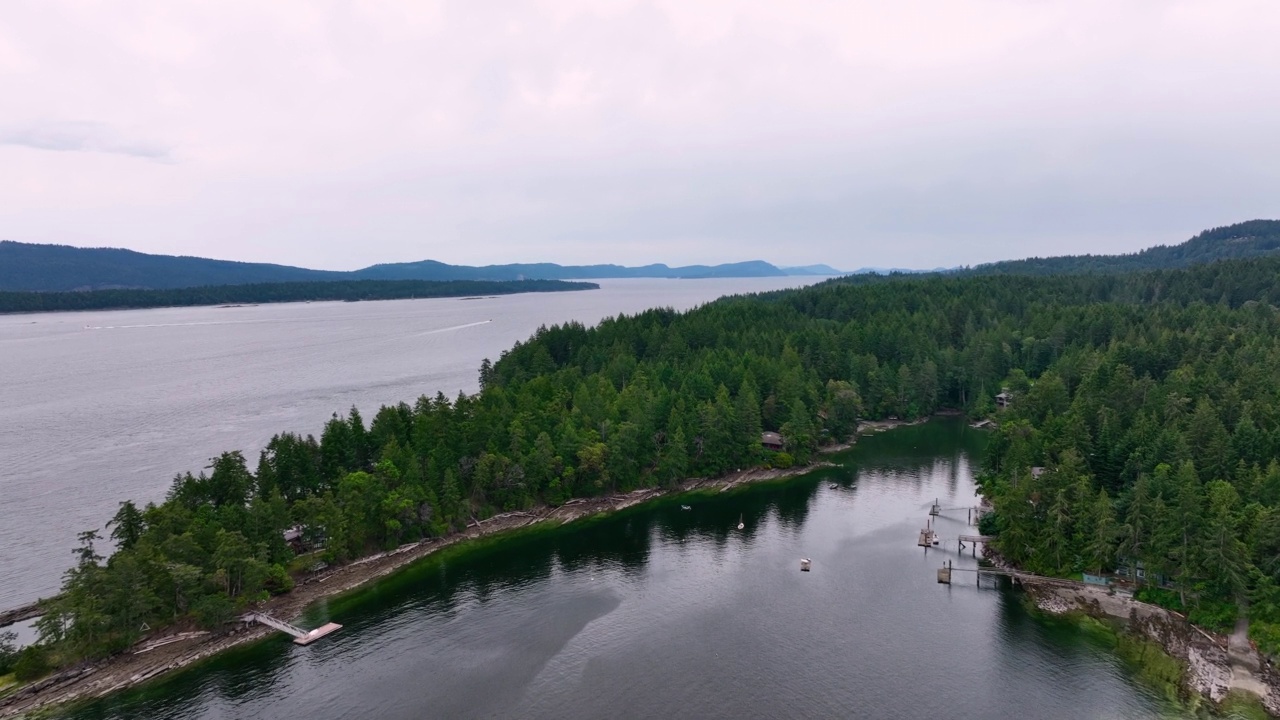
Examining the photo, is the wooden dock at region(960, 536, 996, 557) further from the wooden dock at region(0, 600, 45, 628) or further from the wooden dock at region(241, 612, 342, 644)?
the wooden dock at region(0, 600, 45, 628)

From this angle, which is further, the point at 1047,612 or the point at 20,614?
the point at 1047,612

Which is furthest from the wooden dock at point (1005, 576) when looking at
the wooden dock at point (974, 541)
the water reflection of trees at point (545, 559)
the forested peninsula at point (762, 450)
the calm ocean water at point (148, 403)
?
the calm ocean water at point (148, 403)

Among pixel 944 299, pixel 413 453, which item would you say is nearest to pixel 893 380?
pixel 944 299

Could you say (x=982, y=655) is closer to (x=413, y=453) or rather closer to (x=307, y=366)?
(x=413, y=453)

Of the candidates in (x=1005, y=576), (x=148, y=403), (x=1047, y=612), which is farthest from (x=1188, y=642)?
(x=148, y=403)

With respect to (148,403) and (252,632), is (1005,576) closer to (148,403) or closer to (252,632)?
(252,632)

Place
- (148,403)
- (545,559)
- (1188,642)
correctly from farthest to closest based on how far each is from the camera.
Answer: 1. (148,403)
2. (545,559)
3. (1188,642)

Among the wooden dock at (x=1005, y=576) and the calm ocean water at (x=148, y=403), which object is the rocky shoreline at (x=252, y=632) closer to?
the calm ocean water at (x=148, y=403)
